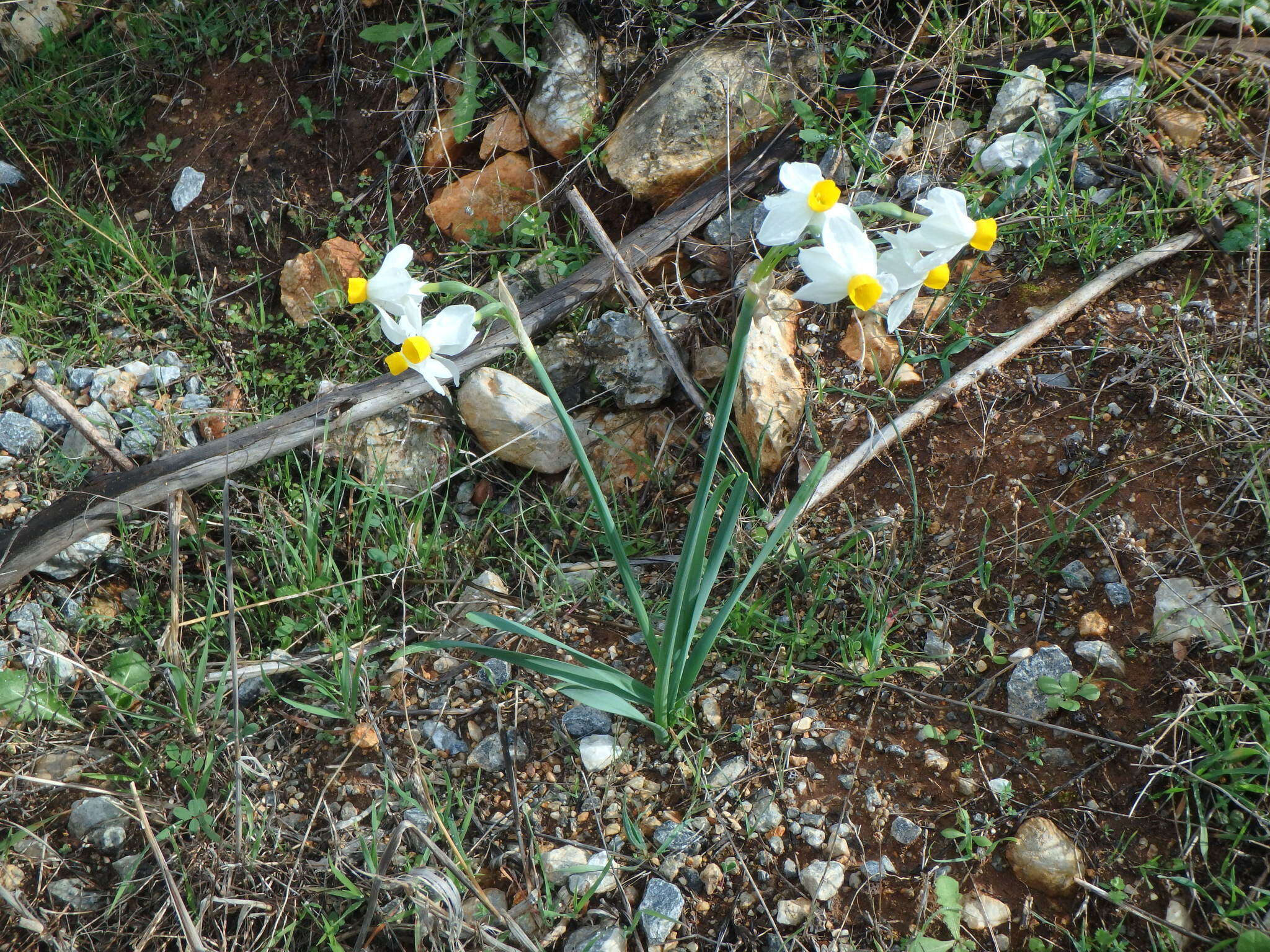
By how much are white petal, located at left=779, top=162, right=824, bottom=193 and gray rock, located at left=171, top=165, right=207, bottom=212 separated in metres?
2.47

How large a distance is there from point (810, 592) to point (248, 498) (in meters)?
1.44

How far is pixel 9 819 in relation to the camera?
Result: 1731mm

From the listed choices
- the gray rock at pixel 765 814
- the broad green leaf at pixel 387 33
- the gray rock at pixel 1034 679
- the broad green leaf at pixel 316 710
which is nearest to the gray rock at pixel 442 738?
the broad green leaf at pixel 316 710

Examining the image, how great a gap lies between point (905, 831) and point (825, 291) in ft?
3.13

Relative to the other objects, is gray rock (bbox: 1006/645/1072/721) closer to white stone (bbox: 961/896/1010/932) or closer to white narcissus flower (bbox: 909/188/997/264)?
white stone (bbox: 961/896/1010/932)

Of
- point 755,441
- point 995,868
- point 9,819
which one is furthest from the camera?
point 755,441

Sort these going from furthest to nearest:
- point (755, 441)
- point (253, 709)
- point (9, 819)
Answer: point (755, 441)
point (253, 709)
point (9, 819)

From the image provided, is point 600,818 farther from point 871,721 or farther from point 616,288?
point 616,288

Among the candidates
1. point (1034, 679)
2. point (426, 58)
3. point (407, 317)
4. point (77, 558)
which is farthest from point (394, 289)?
point (426, 58)

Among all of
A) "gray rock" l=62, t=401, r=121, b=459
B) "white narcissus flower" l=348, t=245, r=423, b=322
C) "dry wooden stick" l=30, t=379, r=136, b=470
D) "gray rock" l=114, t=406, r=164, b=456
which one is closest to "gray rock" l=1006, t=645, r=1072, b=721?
"white narcissus flower" l=348, t=245, r=423, b=322

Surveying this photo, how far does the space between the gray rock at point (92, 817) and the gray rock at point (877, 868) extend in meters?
1.42

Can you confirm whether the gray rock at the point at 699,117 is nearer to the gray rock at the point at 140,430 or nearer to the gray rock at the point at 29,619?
the gray rock at the point at 140,430

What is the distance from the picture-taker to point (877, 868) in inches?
57.6

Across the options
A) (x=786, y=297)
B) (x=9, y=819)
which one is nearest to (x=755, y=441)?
(x=786, y=297)
